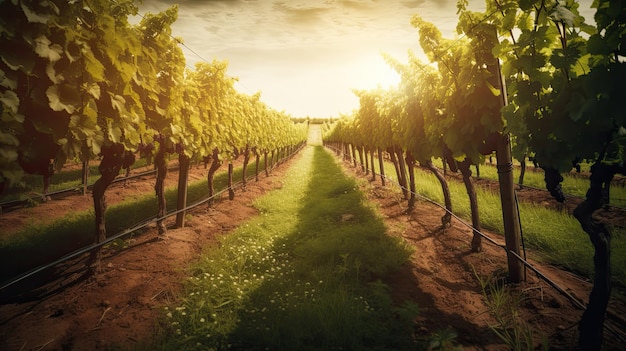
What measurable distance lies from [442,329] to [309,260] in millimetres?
2347

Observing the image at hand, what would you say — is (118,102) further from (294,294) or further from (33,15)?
(294,294)

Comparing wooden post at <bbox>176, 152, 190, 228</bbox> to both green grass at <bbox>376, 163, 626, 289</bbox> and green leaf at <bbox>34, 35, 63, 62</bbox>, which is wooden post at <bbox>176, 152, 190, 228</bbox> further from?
green grass at <bbox>376, 163, 626, 289</bbox>

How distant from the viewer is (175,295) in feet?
12.9

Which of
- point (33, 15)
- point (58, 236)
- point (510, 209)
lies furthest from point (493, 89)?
point (58, 236)

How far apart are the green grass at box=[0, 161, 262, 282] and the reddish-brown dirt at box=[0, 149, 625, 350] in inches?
36.1

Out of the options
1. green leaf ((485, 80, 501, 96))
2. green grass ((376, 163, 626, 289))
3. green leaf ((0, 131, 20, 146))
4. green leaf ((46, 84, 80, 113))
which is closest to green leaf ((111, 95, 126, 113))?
green leaf ((46, 84, 80, 113))

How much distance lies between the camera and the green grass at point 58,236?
5020mm

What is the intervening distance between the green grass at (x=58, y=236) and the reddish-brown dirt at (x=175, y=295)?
0.92 m

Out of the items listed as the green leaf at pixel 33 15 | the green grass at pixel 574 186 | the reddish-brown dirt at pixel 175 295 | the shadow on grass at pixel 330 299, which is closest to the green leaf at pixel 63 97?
the green leaf at pixel 33 15

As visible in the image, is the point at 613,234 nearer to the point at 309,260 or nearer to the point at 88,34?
the point at 309,260

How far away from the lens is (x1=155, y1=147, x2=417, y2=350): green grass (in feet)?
9.86

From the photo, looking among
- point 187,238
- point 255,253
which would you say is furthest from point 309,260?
point 187,238

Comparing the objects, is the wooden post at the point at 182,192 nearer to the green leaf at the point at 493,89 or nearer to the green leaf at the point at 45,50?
the green leaf at the point at 45,50

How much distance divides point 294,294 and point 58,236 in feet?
18.2
